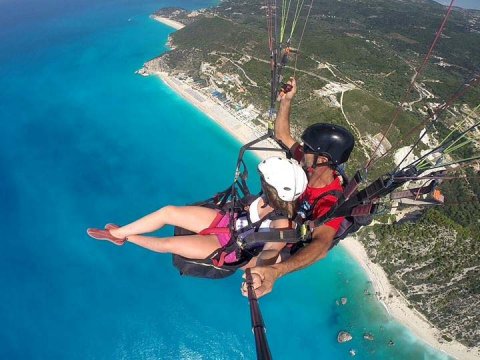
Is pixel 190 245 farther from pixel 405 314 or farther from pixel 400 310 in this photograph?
pixel 405 314

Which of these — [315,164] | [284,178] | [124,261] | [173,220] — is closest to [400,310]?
[124,261]

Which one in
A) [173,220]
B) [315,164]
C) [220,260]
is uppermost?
[315,164]

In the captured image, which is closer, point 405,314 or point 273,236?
point 273,236

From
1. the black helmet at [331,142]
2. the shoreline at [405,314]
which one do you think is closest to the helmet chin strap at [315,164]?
the black helmet at [331,142]

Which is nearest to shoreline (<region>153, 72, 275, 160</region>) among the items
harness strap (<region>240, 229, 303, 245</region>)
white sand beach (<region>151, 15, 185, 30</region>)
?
white sand beach (<region>151, 15, 185, 30</region>)

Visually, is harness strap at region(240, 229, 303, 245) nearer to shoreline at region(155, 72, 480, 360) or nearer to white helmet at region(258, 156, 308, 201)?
white helmet at region(258, 156, 308, 201)

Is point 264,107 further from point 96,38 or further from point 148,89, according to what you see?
point 96,38
